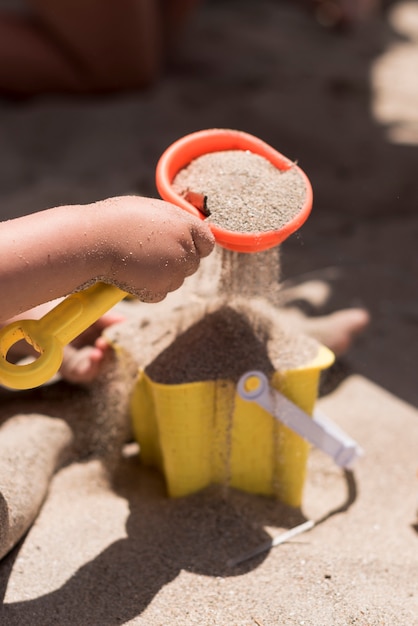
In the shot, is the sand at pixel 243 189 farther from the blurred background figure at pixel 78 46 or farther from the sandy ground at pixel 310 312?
the blurred background figure at pixel 78 46

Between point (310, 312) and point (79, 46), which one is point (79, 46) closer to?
A: point (79, 46)

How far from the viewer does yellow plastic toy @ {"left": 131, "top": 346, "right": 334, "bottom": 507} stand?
1.34m

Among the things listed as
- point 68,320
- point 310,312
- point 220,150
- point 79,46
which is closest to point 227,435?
point 68,320

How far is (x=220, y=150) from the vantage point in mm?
1410

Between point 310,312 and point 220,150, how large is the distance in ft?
2.46

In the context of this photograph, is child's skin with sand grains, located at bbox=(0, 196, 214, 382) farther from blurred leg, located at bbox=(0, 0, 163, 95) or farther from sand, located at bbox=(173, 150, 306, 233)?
blurred leg, located at bbox=(0, 0, 163, 95)

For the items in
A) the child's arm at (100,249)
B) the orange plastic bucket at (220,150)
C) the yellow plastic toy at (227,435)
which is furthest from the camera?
the yellow plastic toy at (227,435)

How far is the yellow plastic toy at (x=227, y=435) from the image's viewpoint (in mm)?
1340

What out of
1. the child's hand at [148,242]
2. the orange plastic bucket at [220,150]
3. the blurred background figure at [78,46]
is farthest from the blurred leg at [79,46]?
the child's hand at [148,242]

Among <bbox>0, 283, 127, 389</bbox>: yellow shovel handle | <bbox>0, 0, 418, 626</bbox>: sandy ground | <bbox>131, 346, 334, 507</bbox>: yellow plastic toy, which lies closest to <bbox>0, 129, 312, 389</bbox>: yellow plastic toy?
<bbox>0, 283, 127, 389</bbox>: yellow shovel handle

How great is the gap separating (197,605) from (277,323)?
0.51 meters

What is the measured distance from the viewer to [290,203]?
4.13 ft

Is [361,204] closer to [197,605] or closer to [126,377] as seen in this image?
[126,377]

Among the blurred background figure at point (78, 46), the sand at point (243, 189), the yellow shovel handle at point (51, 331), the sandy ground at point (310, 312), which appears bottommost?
the sandy ground at point (310, 312)
